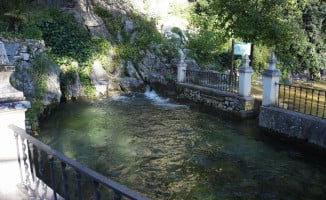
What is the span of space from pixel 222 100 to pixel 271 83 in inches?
117

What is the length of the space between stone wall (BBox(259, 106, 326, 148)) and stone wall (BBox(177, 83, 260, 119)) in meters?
1.22

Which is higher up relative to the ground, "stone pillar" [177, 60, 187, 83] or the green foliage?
the green foliage

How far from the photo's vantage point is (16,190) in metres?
3.88

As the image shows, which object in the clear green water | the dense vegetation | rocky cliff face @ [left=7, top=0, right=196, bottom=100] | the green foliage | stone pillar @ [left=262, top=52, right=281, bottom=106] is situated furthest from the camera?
the green foliage

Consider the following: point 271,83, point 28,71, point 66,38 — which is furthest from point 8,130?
point 66,38

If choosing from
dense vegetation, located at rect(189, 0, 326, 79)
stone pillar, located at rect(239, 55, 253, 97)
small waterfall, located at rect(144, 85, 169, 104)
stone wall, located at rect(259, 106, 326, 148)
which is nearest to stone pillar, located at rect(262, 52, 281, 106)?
stone wall, located at rect(259, 106, 326, 148)

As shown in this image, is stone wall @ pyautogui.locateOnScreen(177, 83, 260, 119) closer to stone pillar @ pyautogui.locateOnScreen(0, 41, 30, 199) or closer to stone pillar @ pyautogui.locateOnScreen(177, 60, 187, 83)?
stone pillar @ pyautogui.locateOnScreen(177, 60, 187, 83)

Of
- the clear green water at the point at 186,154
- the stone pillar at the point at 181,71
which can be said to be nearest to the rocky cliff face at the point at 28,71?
the clear green water at the point at 186,154

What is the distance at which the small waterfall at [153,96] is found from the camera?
50.0ft

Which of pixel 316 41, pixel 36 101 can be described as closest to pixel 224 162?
pixel 36 101

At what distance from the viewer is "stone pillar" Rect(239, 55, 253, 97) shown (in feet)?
38.3

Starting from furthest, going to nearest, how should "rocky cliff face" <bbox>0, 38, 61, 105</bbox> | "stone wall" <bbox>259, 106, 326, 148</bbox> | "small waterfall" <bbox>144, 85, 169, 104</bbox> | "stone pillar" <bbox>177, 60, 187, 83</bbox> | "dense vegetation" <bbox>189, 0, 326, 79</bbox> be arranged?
1. "stone pillar" <bbox>177, 60, 187, 83</bbox>
2. "small waterfall" <bbox>144, 85, 169, 104</bbox>
3. "dense vegetation" <bbox>189, 0, 326, 79</bbox>
4. "rocky cliff face" <bbox>0, 38, 61, 105</bbox>
5. "stone wall" <bbox>259, 106, 326, 148</bbox>

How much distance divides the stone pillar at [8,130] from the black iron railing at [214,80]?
398 inches

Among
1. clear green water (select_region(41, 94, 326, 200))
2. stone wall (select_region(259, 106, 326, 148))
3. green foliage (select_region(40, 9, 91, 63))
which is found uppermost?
green foliage (select_region(40, 9, 91, 63))
